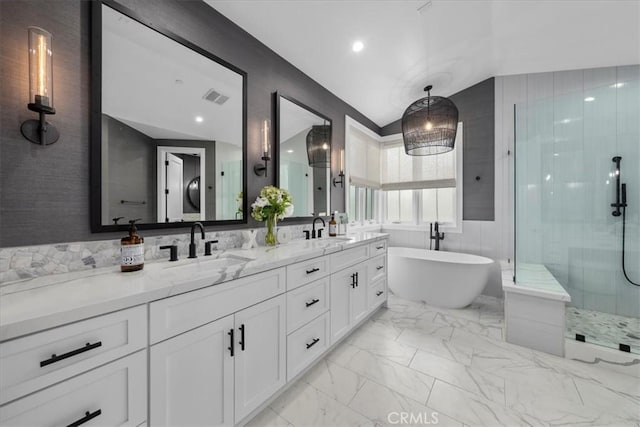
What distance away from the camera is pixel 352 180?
3.45 m

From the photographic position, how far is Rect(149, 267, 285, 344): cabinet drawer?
90 centimetres

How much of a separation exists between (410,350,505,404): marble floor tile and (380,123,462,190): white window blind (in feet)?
8.11

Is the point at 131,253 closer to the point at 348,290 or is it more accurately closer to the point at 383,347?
the point at 348,290

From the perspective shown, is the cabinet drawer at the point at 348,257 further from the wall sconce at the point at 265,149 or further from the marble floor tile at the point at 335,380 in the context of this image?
the wall sconce at the point at 265,149

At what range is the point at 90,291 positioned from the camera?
850mm

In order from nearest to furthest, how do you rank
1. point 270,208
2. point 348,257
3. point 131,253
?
point 131,253
point 270,208
point 348,257

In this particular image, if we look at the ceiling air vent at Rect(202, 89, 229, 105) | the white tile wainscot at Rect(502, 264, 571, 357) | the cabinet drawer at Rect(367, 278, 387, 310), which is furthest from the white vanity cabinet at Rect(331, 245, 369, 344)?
the ceiling air vent at Rect(202, 89, 229, 105)

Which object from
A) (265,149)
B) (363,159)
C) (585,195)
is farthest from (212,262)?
(585,195)

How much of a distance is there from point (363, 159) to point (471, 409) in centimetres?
307

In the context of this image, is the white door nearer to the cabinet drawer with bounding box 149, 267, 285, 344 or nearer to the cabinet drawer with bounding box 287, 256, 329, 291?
the cabinet drawer with bounding box 149, 267, 285, 344

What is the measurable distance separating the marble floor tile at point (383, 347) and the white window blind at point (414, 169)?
8.03 feet

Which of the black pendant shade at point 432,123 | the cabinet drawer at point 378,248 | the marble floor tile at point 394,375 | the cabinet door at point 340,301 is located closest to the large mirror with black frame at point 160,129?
the cabinet door at point 340,301

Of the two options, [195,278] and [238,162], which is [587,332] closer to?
[195,278]

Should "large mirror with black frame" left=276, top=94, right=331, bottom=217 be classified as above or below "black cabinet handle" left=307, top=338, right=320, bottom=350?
above
